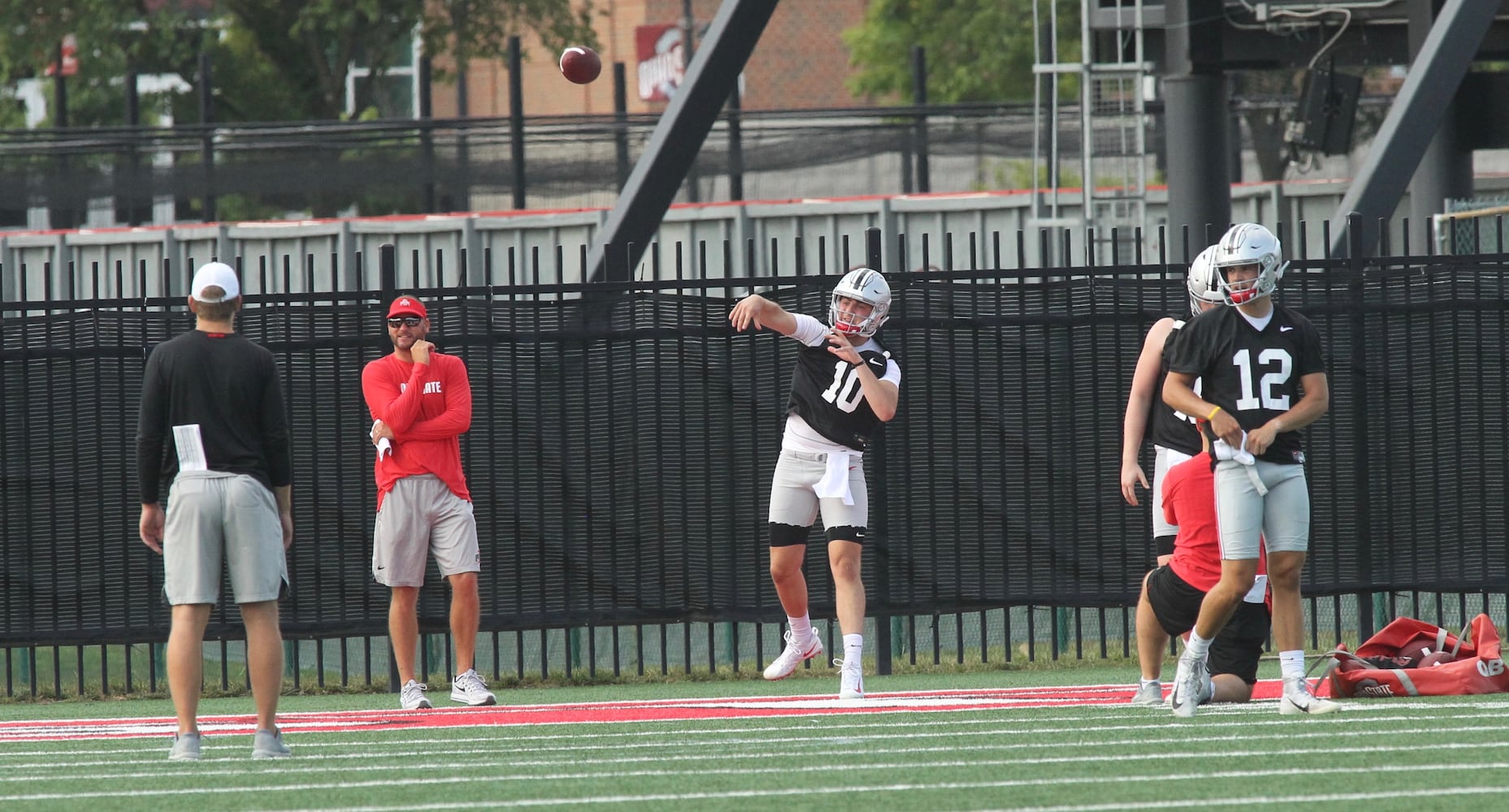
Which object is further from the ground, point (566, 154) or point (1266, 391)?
point (566, 154)

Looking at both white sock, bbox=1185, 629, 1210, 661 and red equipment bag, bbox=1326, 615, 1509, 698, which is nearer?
white sock, bbox=1185, 629, 1210, 661

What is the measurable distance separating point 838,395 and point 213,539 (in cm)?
317

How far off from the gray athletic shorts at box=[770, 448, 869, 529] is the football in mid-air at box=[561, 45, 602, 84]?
3188 millimetres

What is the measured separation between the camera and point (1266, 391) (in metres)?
8.16

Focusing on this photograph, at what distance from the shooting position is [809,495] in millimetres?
10109

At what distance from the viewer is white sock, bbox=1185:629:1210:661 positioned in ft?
27.3

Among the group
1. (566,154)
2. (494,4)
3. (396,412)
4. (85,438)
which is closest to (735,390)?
(396,412)

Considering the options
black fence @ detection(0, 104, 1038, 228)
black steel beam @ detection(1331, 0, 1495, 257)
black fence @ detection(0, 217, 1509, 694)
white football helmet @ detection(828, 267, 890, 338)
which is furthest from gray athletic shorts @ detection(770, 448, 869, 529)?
black fence @ detection(0, 104, 1038, 228)

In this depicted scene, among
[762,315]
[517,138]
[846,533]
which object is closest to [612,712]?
[846,533]

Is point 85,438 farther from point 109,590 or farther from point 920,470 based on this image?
point 920,470

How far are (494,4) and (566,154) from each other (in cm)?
1808

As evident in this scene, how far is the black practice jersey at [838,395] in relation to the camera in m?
9.80

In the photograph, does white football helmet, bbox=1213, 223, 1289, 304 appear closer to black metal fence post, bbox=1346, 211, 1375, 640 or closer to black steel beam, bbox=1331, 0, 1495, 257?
black metal fence post, bbox=1346, 211, 1375, 640

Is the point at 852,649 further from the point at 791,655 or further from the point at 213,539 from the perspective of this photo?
the point at 213,539
